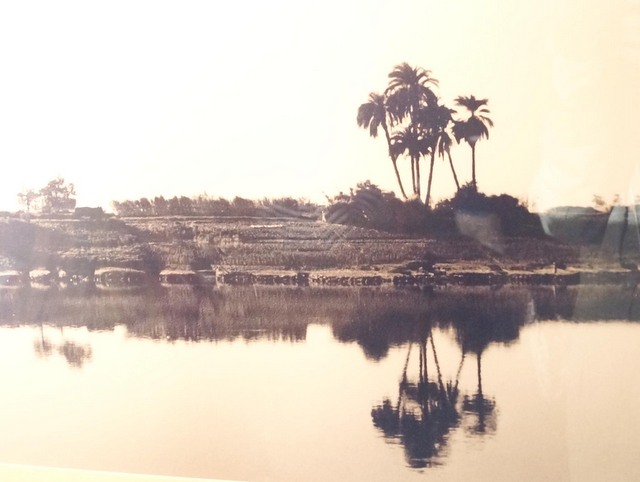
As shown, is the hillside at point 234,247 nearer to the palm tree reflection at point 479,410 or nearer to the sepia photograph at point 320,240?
the sepia photograph at point 320,240

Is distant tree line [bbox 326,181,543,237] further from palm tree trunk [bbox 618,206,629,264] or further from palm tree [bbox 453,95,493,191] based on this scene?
palm tree trunk [bbox 618,206,629,264]

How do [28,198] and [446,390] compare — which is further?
[28,198]

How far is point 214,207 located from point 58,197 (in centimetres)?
45

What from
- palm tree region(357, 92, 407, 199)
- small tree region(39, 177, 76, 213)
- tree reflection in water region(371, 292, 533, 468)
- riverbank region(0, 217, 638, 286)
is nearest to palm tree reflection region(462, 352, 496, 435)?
tree reflection in water region(371, 292, 533, 468)

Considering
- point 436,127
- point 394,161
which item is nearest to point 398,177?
point 394,161

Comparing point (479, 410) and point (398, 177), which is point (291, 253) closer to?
point (398, 177)

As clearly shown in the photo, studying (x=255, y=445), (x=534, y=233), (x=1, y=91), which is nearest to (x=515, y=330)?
(x=534, y=233)

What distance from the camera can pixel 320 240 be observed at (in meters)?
1.47

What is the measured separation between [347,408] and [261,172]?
62 cm

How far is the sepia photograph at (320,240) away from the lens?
132 cm

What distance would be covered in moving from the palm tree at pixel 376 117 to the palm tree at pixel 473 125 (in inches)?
6.1

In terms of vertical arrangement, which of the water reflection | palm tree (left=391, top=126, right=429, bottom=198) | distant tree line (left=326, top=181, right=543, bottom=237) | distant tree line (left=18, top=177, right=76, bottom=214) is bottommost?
the water reflection

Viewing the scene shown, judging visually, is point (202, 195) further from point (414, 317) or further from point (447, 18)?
point (447, 18)

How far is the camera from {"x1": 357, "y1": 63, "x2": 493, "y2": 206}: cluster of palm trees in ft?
4.52
